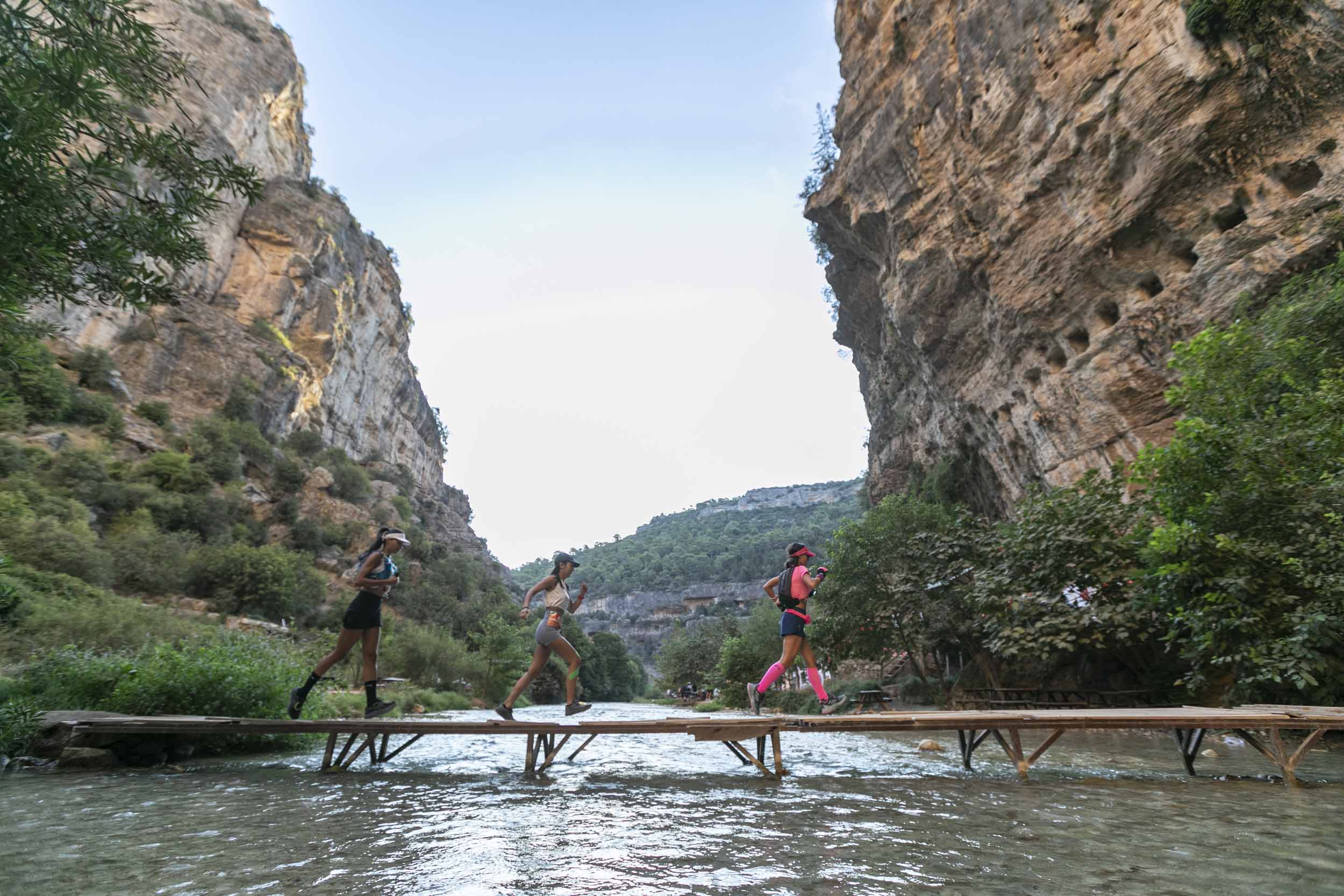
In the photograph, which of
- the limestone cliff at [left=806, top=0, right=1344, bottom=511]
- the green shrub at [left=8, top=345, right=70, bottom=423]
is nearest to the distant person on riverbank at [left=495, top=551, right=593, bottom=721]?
the limestone cliff at [left=806, top=0, right=1344, bottom=511]

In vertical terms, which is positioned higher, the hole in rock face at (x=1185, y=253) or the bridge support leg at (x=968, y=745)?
the hole in rock face at (x=1185, y=253)

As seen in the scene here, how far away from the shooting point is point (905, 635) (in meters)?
Result: 21.1

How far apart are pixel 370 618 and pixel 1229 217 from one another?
20569 mm

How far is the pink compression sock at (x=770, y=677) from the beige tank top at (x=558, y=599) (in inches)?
107

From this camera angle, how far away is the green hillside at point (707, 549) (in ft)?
350

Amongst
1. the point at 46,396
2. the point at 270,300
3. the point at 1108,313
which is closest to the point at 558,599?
the point at 1108,313

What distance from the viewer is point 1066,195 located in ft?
60.5

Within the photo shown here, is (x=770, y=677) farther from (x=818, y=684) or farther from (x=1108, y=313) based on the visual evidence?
(x=1108, y=313)

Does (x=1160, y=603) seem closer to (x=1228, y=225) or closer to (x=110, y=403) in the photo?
(x=1228, y=225)

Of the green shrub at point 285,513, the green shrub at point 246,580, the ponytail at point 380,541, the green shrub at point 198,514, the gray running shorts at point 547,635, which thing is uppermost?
the green shrub at point 285,513

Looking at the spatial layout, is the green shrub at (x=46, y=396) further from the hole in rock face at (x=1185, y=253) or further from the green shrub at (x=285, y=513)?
the hole in rock face at (x=1185, y=253)

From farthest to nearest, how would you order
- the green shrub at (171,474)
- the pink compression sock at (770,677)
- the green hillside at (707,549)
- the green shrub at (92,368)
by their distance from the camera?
the green hillside at (707,549) < the green shrub at (92,368) < the green shrub at (171,474) < the pink compression sock at (770,677)

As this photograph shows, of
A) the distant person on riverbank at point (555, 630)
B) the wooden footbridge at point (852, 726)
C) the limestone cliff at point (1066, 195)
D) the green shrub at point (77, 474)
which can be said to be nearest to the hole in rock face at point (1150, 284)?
the limestone cliff at point (1066, 195)

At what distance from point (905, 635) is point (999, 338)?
35.9ft
